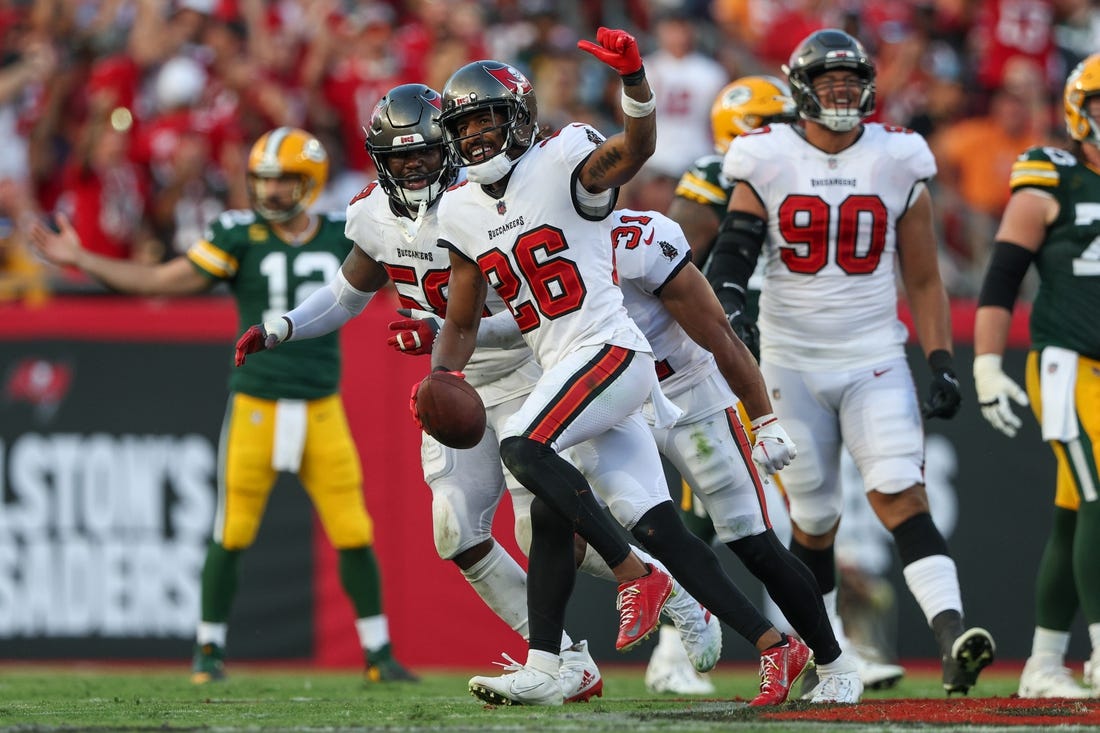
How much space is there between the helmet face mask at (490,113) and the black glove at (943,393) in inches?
69.4

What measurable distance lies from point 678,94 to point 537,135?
20.3ft

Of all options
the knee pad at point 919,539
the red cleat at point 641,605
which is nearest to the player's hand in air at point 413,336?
the red cleat at point 641,605

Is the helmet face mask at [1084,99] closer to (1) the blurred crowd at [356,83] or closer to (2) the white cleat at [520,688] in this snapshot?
(2) the white cleat at [520,688]

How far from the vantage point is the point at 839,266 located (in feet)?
19.7

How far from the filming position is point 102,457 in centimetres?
885

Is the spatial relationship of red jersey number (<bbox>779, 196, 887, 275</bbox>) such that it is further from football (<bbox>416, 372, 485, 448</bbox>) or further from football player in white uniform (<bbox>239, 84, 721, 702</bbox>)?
football (<bbox>416, 372, 485, 448</bbox>)

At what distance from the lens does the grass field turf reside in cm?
452

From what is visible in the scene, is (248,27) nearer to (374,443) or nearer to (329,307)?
(374,443)

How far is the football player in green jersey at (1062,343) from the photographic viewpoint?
5.84 m

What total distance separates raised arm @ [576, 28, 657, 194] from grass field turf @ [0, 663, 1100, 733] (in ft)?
5.07

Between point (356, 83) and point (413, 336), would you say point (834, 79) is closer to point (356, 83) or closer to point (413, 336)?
point (413, 336)

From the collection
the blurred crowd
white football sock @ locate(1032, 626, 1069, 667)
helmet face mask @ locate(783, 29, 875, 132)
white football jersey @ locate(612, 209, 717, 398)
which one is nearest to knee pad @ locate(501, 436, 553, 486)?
white football jersey @ locate(612, 209, 717, 398)

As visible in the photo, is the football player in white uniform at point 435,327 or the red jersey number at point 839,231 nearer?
the football player in white uniform at point 435,327

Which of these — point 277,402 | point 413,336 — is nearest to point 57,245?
point 277,402
